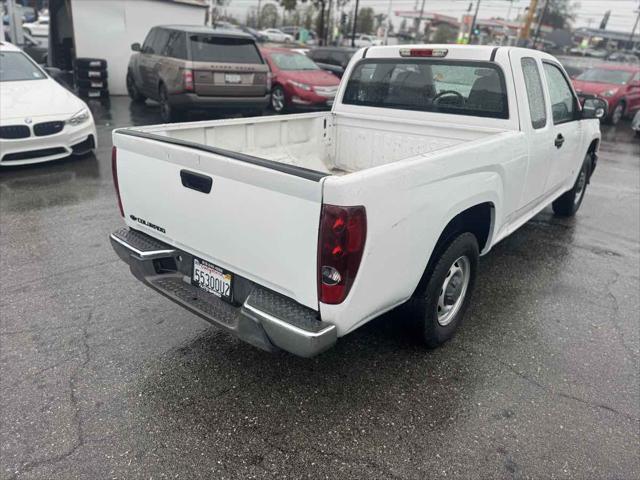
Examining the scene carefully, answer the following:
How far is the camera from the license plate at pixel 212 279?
2730mm

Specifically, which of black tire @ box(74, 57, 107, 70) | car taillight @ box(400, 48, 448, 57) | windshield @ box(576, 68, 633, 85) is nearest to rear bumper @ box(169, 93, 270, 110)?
black tire @ box(74, 57, 107, 70)

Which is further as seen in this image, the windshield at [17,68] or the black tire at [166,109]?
the black tire at [166,109]

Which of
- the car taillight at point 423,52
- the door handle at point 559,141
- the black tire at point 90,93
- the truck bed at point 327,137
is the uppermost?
the car taillight at point 423,52

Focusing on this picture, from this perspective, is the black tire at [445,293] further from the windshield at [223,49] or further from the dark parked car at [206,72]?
the windshield at [223,49]

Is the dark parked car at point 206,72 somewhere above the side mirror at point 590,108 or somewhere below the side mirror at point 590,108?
below

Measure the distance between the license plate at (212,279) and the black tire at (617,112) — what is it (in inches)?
604

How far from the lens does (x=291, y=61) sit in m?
13.3

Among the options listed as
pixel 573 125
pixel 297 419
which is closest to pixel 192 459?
pixel 297 419

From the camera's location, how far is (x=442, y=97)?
413cm

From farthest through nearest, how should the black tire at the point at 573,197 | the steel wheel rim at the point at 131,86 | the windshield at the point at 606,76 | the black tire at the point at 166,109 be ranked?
the windshield at the point at 606,76 → the steel wheel rim at the point at 131,86 → the black tire at the point at 166,109 → the black tire at the point at 573,197

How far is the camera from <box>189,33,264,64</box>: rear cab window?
32.9 feet

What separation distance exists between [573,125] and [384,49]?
204 cm

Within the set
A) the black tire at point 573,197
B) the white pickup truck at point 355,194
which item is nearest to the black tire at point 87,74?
the white pickup truck at point 355,194

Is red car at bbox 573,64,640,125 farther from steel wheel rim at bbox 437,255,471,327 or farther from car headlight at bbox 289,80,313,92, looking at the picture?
steel wheel rim at bbox 437,255,471,327
